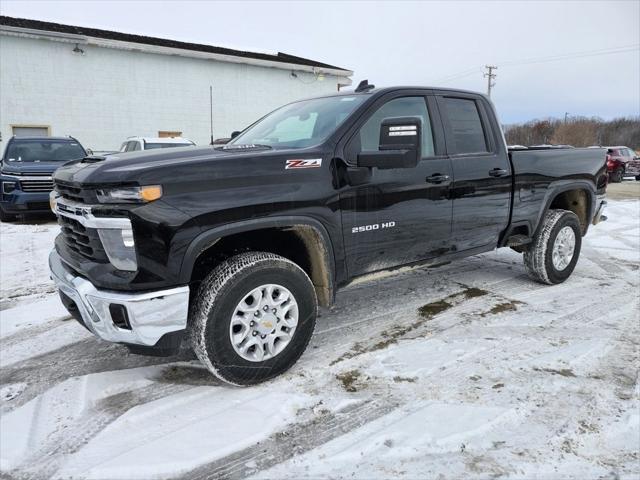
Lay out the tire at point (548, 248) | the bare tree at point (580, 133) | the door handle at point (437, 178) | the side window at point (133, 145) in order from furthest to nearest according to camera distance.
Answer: the bare tree at point (580, 133), the side window at point (133, 145), the tire at point (548, 248), the door handle at point (437, 178)

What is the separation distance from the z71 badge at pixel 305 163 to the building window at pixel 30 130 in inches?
681

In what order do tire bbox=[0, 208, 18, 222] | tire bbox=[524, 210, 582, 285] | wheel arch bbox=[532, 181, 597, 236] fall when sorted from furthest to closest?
tire bbox=[0, 208, 18, 222] → wheel arch bbox=[532, 181, 597, 236] → tire bbox=[524, 210, 582, 285]

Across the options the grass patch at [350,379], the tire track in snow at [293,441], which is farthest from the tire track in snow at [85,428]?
the grass patch at [350,379]

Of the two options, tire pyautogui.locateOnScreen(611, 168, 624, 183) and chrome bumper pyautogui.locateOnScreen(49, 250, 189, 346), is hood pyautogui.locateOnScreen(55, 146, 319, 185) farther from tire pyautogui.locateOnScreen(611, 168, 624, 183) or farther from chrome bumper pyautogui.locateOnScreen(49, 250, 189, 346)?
tire pyautogui.locateOnScreen(611, 168, 624, 183)

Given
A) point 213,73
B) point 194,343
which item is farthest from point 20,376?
point 213,73

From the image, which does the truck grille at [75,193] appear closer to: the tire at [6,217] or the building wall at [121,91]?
the tire at [6,217]

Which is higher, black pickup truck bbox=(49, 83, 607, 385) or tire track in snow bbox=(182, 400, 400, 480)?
black pickup truck bbox=(49, 83, 607, 385)

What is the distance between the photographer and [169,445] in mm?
2430

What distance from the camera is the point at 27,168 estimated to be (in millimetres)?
9258

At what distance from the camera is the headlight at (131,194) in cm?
249

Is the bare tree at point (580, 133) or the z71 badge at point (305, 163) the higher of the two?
the bare tree at point (580, 133)

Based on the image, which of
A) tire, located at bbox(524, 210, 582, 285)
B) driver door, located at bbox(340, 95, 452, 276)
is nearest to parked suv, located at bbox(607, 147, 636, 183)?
tire, located at bbox(524, 210, 582, 285)

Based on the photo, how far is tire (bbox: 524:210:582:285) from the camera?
16.1ft

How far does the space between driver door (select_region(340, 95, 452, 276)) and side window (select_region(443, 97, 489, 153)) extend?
21 centimetres
